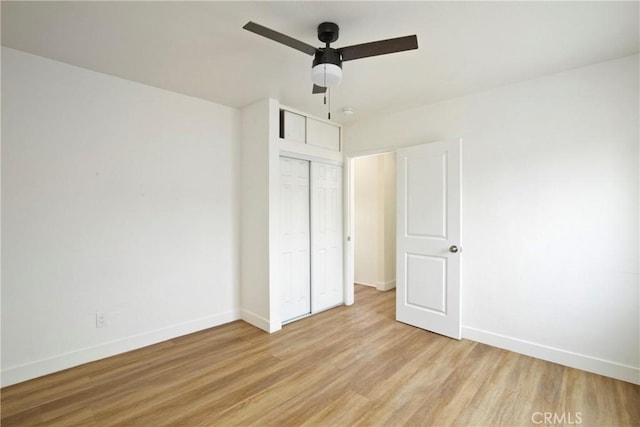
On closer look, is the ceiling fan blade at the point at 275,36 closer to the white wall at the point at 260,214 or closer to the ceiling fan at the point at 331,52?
the ceiling fan at the point at 331,52

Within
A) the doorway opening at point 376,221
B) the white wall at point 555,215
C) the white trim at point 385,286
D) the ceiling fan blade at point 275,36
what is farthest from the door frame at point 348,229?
the ceiling fan blade at point 275,36

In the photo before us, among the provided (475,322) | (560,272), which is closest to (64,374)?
(475,322)

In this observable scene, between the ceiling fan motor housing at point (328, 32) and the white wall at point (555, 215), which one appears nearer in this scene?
the ceiling fan motor housing at point (328, 32)

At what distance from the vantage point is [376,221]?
198 inches

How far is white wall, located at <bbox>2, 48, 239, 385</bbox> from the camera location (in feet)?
7.59

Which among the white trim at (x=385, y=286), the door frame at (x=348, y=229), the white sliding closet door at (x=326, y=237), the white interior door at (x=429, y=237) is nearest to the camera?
the white interior door at (x=429, y=237)

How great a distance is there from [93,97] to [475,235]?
12.6ft

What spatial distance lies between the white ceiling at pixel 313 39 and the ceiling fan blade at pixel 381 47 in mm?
231

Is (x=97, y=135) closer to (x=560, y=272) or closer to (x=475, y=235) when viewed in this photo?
(x=475, y=235)

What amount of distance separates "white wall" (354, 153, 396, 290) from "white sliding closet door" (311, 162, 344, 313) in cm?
105

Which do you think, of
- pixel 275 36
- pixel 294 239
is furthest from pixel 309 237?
pixel 275 36

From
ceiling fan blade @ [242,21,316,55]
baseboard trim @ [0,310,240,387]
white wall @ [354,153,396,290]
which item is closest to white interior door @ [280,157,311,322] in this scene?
baseboard trim @ [0,310,240,387]

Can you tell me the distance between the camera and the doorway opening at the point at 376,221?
4.96m

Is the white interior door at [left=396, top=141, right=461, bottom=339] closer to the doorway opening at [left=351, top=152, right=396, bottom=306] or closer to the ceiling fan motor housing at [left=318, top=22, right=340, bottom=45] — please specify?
the doorway opening at [left=351, top=152, right=396, bottom=306]
